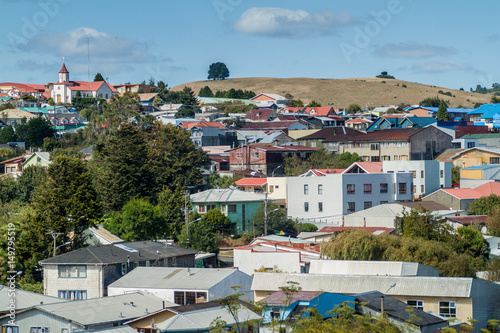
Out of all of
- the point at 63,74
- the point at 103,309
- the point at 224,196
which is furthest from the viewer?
the point at 63,74

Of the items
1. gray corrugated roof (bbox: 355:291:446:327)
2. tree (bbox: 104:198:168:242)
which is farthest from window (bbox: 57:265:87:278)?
gray corrugated roof (bbox: 355:291:446:327)

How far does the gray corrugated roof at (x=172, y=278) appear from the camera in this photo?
31188 mm

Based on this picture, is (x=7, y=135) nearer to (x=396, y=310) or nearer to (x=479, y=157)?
(x=479, y=157)

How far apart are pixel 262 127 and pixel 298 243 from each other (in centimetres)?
5930

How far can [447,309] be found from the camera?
27.6m

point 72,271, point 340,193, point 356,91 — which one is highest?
point 356,91

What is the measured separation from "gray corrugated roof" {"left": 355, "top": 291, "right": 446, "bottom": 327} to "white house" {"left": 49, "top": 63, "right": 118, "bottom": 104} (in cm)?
11493

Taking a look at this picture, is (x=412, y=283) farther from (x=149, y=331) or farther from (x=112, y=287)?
(x=112, y=287)

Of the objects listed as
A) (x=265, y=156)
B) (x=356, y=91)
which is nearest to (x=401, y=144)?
(x=265, y=156)

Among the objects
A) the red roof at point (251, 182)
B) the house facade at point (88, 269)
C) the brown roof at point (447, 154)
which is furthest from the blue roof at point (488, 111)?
the house facade at point (88, 269)

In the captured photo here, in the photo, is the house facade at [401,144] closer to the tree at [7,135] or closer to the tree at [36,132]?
the tree at [36,132]

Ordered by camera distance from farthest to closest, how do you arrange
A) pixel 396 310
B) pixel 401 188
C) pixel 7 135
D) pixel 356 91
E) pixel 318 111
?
pixel 356 91 < pixel 318 111 < pixel 7 135 < pixel 401 188 < pixel 396 310

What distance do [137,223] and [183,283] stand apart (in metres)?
17.1

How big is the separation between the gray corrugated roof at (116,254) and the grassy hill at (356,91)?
11874 cm
